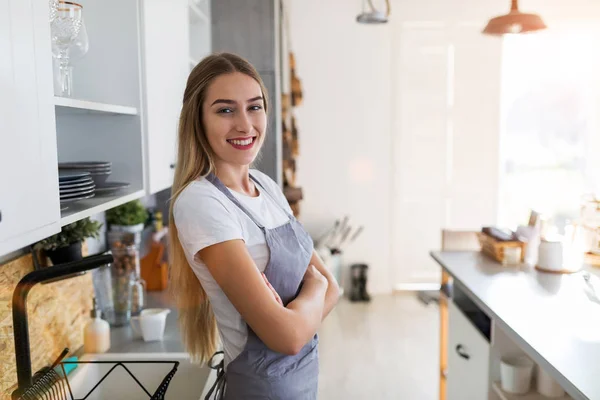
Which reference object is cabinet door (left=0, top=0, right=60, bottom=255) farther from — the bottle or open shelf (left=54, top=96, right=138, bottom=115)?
the bottle

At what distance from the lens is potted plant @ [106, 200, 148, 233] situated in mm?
2150

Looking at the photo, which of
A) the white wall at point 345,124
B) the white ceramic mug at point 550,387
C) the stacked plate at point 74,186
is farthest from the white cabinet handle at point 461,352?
the white wall at point 345,124

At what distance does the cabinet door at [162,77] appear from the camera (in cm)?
166

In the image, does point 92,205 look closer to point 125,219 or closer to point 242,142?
point 242,142

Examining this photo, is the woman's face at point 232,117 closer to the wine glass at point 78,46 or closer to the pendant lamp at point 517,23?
the wine glass at point 78,46

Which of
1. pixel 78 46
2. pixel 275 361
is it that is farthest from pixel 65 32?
pixel 275 361

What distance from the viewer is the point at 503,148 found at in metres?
4.83

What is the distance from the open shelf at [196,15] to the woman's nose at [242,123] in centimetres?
101

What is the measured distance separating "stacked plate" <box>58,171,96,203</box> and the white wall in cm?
348

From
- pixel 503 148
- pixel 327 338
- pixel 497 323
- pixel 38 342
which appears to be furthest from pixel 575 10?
pixel 38 342

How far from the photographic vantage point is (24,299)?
1.10 m

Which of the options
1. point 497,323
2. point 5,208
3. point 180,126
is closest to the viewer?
point 5,208

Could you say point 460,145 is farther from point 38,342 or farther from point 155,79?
point 38,342

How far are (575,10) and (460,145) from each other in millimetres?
1409
